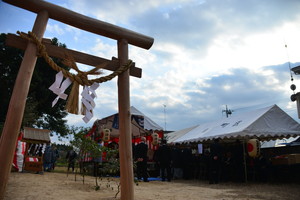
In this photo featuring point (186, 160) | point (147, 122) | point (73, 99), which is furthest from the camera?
point (147, 122)

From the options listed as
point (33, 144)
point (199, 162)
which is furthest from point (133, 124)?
point (33, 144)

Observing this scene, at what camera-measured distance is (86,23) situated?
139 inches

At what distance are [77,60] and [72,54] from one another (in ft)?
0.34

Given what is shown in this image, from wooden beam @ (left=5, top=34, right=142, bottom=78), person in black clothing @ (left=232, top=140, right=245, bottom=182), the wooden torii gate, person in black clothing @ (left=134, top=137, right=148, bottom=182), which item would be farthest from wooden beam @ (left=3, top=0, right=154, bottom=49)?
person in black clothing @ (left=232, top=140, right=245, bottom=182)

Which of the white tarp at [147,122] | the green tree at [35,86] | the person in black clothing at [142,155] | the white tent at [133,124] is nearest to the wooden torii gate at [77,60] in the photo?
the person in black clothing at [142,155]

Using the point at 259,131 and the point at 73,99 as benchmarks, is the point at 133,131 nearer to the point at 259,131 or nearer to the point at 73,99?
the point at 259,131

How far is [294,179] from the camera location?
9.21 meters

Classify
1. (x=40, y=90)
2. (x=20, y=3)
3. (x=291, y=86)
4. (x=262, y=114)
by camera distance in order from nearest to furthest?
(x=20, y=3), (x=262, y=114), (x=291, y=86), (x=40, y=90)

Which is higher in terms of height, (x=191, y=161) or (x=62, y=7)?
(x=62, y=7)

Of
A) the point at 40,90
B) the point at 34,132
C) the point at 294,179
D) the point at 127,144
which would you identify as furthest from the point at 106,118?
the point at 127,144

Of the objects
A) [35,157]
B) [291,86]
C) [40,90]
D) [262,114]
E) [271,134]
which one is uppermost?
[40,90]

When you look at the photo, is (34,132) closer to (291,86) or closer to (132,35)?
(132,35)

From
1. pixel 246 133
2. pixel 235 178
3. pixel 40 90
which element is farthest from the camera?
pixel 40 90

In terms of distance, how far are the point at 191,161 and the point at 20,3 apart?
33.6ft
